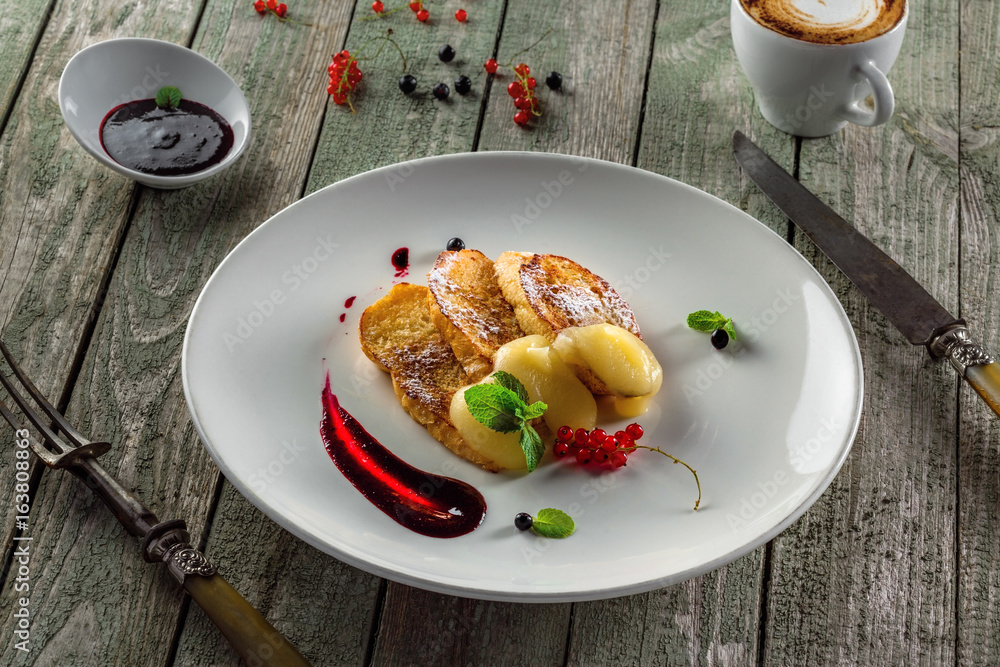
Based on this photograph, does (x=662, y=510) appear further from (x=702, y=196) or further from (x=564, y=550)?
(x=702, y=196)

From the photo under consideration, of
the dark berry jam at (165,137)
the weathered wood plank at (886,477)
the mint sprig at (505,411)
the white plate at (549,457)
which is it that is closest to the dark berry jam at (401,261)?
the white plate at (549,457)

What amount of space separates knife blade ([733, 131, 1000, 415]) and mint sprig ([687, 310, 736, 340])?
387 millimetres

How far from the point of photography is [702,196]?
5.69ft

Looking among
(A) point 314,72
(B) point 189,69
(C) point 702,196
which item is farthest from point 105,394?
(C) point 702,196

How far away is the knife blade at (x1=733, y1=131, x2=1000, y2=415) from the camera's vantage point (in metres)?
1.59

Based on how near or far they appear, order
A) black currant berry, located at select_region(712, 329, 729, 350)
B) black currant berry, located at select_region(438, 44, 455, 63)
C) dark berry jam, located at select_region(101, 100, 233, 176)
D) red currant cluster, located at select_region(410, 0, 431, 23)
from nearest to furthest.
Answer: black currant berry, located at select_region(712, 329, 729, 350)
dark berry jam, located at select_region(101, 100, 233, 176)
black currant berry, located at select_region(438, 44, 455, 63)
red currant cluster, located at select_region(410, 0, 431, 23)

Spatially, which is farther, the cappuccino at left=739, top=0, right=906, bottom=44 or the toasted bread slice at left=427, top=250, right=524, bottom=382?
the cappuccino at left=739, top=0, right=906, bottom=44

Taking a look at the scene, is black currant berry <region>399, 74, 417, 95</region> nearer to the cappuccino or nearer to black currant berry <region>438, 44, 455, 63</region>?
black currant berry <region>438, 44, 455, 63</region>

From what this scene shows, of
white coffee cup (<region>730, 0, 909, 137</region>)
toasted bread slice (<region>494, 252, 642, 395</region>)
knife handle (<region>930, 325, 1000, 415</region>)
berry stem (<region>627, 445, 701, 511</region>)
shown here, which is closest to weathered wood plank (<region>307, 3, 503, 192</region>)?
toasted bread slice (<region>494, 252, 642, 395</region>)

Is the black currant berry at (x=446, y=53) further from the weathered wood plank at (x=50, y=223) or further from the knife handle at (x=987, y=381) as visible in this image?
the knife handle at (x=987, y=381)

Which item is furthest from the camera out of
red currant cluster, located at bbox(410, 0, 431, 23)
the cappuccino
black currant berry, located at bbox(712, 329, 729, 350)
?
red currant cluster, located at bbox(410, 0, 431, 23)

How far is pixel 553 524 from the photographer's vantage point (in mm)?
1312

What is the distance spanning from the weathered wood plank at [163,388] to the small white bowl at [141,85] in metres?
0.09

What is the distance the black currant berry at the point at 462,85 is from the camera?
224 cm
